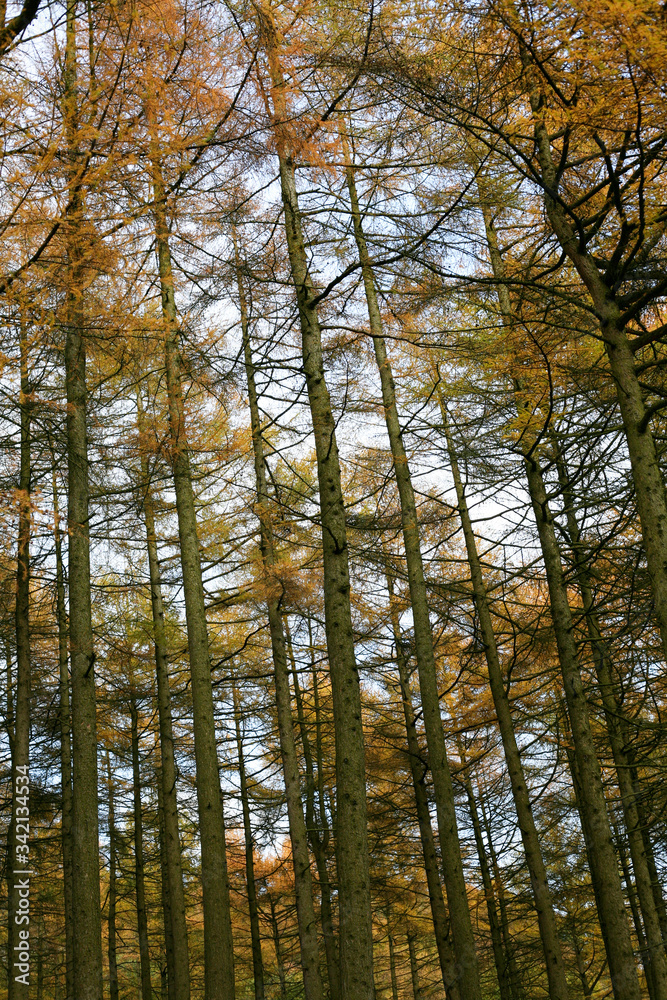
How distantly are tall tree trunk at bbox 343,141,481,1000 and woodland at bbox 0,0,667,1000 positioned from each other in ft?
0.13

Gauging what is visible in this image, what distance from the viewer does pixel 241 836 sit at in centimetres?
1806

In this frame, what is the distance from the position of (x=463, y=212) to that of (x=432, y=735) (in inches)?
226

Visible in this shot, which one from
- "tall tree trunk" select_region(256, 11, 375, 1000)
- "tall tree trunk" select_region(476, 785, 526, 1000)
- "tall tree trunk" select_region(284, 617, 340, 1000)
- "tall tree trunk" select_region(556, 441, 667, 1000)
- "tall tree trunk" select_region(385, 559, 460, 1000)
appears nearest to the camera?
"tall tree trunk" select_region(256, 11, 375, 1000)

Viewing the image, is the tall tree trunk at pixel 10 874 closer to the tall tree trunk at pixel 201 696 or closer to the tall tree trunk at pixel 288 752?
the tall tree trunk at pixel 201 696

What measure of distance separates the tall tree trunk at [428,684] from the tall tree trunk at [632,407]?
1513 millimetres

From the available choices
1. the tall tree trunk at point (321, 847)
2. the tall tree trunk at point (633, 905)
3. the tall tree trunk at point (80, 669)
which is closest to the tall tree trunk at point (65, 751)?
the tall tree trunk at point (80, 669)

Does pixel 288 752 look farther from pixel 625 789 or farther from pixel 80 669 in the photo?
pixel 625 789

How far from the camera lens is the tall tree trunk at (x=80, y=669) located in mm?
6273

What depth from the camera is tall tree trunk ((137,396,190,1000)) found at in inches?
369

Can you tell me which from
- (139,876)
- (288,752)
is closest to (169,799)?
(288,752)

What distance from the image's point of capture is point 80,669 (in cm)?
726

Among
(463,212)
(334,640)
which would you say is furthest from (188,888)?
(463,212)

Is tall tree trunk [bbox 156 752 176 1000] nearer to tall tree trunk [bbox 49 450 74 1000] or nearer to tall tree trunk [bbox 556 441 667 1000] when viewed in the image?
tall tree trunk [bbox 49 450 74 1000]

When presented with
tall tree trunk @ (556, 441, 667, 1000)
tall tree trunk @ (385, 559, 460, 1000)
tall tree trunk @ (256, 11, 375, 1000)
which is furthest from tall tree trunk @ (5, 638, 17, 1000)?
tall tree trunk @ (556, 441, 667, 1000)
